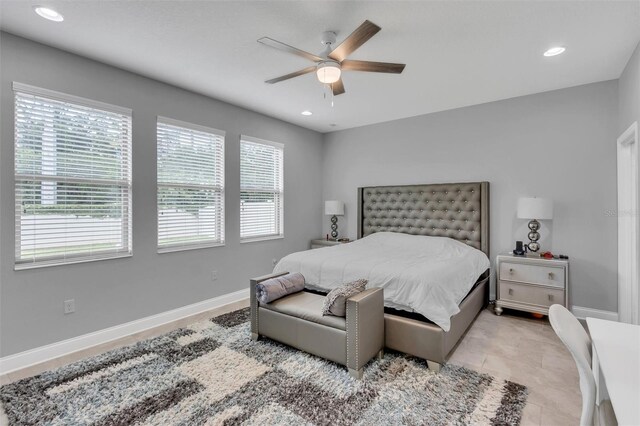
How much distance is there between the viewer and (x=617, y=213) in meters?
3.31

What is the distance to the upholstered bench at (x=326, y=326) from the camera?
7.43 feet

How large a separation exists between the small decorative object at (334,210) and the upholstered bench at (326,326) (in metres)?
2.49

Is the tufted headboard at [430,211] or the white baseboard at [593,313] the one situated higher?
the tufted headboard at [430,211]

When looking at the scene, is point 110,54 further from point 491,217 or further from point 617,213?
point 617,213

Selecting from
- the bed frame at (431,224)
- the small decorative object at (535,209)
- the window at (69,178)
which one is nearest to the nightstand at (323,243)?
the bed frame at (431,224)

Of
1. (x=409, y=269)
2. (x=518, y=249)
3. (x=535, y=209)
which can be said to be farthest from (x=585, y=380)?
(x=518, y=249)

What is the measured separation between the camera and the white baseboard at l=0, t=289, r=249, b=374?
2.49m

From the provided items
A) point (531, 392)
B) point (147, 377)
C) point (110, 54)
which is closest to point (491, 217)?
point (531, 392)

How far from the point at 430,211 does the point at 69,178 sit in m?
4.28

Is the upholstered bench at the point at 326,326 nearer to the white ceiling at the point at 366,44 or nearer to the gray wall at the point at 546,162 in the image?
the white ceiling at the point at 366,44

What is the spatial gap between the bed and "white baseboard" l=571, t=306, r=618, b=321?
0.96 meters

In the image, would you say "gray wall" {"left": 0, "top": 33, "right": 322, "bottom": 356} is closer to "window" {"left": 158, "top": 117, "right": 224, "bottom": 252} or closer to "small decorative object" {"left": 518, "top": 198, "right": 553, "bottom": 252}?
"window" {"left": 158, "top": 117, "right": 224, "bottom": 252}

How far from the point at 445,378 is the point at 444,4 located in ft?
8.87

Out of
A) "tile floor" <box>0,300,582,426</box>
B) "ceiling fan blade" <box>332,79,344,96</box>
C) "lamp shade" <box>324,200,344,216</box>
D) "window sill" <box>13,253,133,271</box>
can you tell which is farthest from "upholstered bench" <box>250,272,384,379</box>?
"lamp shade" <box>324,200,344,216</box>
